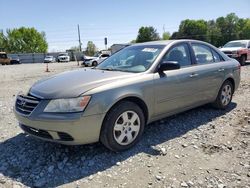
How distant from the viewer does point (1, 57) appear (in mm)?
49969

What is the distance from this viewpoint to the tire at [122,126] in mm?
3766

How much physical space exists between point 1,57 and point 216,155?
→ 170 feet

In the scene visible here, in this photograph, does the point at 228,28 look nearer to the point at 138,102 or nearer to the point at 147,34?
the point at 147,34

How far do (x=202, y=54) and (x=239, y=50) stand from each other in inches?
491

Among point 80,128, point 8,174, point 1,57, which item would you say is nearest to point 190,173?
point 80,128

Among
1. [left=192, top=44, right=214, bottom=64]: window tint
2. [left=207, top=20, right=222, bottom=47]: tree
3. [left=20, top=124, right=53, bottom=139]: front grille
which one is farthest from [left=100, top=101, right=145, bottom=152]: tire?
[left=207, top=20, right=222, bottom=47]: tree

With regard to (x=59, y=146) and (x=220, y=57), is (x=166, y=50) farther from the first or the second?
(x=59, y=146)

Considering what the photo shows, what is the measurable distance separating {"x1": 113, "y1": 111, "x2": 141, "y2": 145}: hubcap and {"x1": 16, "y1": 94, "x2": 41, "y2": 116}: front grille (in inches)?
43.5

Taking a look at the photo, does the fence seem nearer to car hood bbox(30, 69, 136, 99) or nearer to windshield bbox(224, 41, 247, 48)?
windshield bbox(224, 41, 247, 48)

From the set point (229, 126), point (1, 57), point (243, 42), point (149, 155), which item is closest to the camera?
point (149, 155)

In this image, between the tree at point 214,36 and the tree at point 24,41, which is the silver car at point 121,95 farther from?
the tree at point 24,41

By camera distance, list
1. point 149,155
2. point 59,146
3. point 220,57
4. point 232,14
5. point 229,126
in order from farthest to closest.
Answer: point 232,14 < point 220,57 < point 229,126 < point 59,146 < point 149,155

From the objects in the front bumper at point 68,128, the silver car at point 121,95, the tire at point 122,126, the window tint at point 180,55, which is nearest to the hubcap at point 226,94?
the silver car at point 121,95

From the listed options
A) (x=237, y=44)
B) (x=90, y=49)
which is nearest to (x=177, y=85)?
(x=237, y=44)
